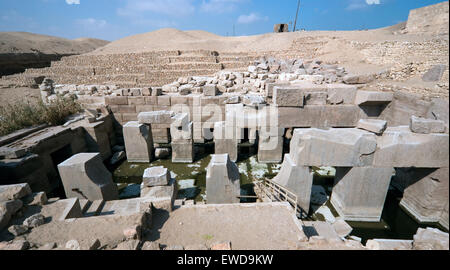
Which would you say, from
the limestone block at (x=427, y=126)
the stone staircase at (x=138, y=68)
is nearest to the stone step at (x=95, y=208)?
the limestone block at (x=427, y=126)

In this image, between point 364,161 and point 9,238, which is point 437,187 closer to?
point 364,161

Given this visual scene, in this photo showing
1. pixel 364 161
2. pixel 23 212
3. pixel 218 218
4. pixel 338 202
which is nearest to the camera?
pixel 23 212

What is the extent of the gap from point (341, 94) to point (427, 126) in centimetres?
268

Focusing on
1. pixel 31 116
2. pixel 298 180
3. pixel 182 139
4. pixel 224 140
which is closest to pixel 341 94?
pixel 298 180

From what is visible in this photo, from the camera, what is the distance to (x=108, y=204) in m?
3.82

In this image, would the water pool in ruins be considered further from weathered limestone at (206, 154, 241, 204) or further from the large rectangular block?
the large rectangular block

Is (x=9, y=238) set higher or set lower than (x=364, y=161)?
lower

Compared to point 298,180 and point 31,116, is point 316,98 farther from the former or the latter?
point 31,116

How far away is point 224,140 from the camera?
6090 millimetres

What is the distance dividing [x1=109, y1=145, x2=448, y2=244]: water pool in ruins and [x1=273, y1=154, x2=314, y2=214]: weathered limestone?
1.79ft
